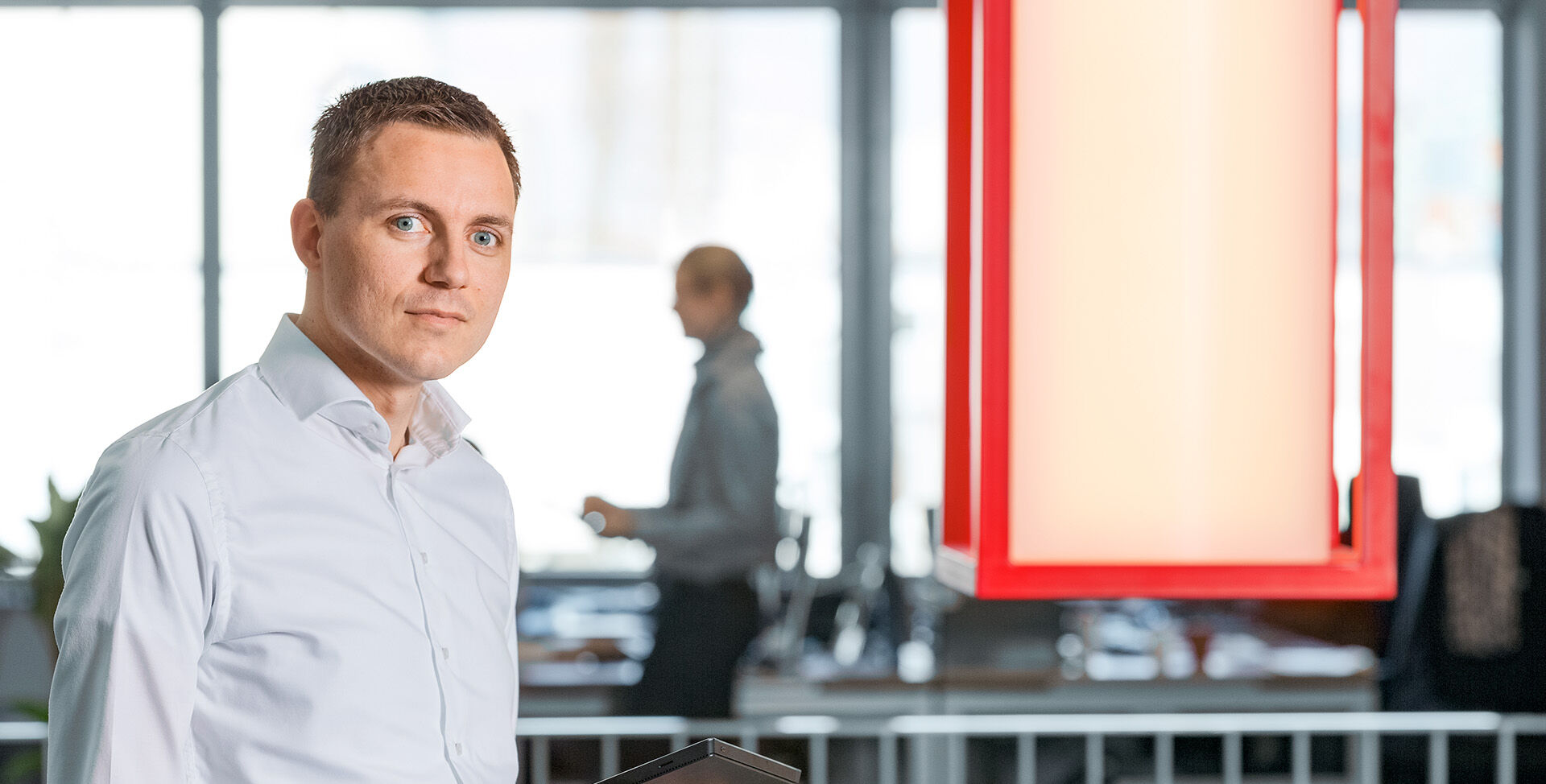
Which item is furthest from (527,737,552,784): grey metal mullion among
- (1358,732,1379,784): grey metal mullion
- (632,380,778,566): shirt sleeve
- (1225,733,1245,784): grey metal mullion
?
(1358,732,1379,784): grey metal mullion

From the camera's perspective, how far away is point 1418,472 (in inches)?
145

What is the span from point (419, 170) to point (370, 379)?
0.68ft

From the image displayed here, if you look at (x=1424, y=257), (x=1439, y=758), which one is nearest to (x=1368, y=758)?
(x=1439, y=758)

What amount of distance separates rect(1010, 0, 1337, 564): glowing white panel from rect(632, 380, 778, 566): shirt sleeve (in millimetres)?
2252

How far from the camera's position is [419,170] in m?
1.09

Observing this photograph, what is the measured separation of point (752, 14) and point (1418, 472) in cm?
228

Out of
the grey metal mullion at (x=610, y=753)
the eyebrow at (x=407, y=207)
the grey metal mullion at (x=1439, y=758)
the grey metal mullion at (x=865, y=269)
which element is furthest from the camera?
the grey metal mullion at (x=865, y=269)

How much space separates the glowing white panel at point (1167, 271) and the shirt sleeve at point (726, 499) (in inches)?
88.7

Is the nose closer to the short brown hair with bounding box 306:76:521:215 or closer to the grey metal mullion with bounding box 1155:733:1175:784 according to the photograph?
the short brown hair with bounding box 306:76:521:215

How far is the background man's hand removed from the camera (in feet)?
11.5

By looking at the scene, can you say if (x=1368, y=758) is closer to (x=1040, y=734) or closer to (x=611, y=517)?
(x=1040, y=734)

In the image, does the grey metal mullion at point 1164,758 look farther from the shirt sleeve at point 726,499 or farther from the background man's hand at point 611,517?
the background man's hand at point 611,517

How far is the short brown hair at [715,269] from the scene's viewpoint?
3.52 meters

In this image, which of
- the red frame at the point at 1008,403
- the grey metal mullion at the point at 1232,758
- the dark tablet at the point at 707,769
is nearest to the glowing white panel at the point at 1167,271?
the red frame at the point at 1008,403
